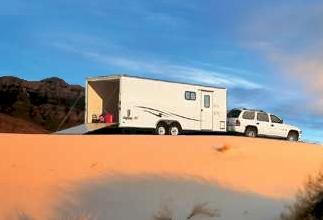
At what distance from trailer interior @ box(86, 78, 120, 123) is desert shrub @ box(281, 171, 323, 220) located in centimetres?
2061

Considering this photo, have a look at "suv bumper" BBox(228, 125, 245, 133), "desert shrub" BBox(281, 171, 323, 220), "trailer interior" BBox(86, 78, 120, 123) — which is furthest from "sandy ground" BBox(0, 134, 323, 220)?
"suv bumper" BBox(228, 125, 245, 133)

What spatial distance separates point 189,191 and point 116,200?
2.11 metres

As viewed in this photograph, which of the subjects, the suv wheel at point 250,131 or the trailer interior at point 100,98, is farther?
the suv wheel at point 250,131

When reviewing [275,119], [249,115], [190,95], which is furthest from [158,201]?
[275,119]

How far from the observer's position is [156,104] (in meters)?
35.1

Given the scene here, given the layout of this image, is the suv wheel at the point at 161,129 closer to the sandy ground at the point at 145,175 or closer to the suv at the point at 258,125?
the suv at the point at 258,125

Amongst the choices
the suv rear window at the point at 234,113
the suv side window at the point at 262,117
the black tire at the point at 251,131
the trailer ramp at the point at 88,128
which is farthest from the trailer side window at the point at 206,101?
the trailer ramp at the point at 88,128

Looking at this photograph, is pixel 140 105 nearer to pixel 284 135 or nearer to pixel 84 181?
pixel 284 135

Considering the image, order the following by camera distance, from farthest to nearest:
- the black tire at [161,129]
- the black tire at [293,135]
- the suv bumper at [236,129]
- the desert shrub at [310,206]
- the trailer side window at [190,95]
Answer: the black tire at [293,135] → the suv bumper at [236,129] → the trailer side window at [190,95] → the black tire at [161,129] → the desert shrub at [310,206]

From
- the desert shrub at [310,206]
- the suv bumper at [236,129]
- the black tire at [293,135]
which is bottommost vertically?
the desert shrub at [310,206]

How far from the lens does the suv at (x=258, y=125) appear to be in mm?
40000

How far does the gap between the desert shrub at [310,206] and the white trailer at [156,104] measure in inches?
742

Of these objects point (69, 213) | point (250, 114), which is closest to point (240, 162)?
point (69, 213)

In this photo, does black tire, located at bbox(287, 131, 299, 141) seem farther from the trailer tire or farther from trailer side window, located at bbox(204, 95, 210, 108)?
trailer side window, located at bbox(204, 95, 210, 108)
